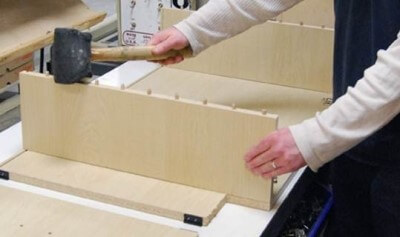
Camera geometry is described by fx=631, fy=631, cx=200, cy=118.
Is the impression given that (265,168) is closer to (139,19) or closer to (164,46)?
(164,46)

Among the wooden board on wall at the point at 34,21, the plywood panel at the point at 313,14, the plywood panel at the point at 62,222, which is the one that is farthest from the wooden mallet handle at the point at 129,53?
the wooden board on wall at the point at 34,21

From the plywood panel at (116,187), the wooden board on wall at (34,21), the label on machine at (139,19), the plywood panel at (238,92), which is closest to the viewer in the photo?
the plywood panel at (116,187)

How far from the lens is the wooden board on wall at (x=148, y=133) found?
1.27 m

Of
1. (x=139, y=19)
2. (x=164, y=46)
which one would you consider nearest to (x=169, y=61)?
(x=164, y=46)

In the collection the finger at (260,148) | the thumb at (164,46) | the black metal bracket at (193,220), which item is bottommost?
the black metal bracket at (193,220)

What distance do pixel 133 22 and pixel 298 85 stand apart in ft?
4.04

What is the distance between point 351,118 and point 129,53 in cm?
60

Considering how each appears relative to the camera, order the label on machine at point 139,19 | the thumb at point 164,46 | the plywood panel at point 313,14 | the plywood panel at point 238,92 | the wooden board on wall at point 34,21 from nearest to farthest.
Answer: the thumb at point 164,46 < the plywood panel at point 238,92 < the plywood panel at point 313,14 < the wooden board on wall at point 34,21 < the label on machine at point 139,19

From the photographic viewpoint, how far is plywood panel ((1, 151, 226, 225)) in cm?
126

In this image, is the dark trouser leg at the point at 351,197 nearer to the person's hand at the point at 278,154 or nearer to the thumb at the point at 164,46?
the person's hand at the point at 278,154

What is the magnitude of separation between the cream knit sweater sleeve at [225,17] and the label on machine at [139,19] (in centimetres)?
119

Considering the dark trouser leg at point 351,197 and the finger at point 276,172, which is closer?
the finger at point 276,172

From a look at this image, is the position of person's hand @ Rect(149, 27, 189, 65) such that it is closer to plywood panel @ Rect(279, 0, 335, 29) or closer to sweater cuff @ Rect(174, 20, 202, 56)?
sweater cuff @ Rect(174, 20, 202, 56)

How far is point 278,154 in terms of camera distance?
4.02 feet
